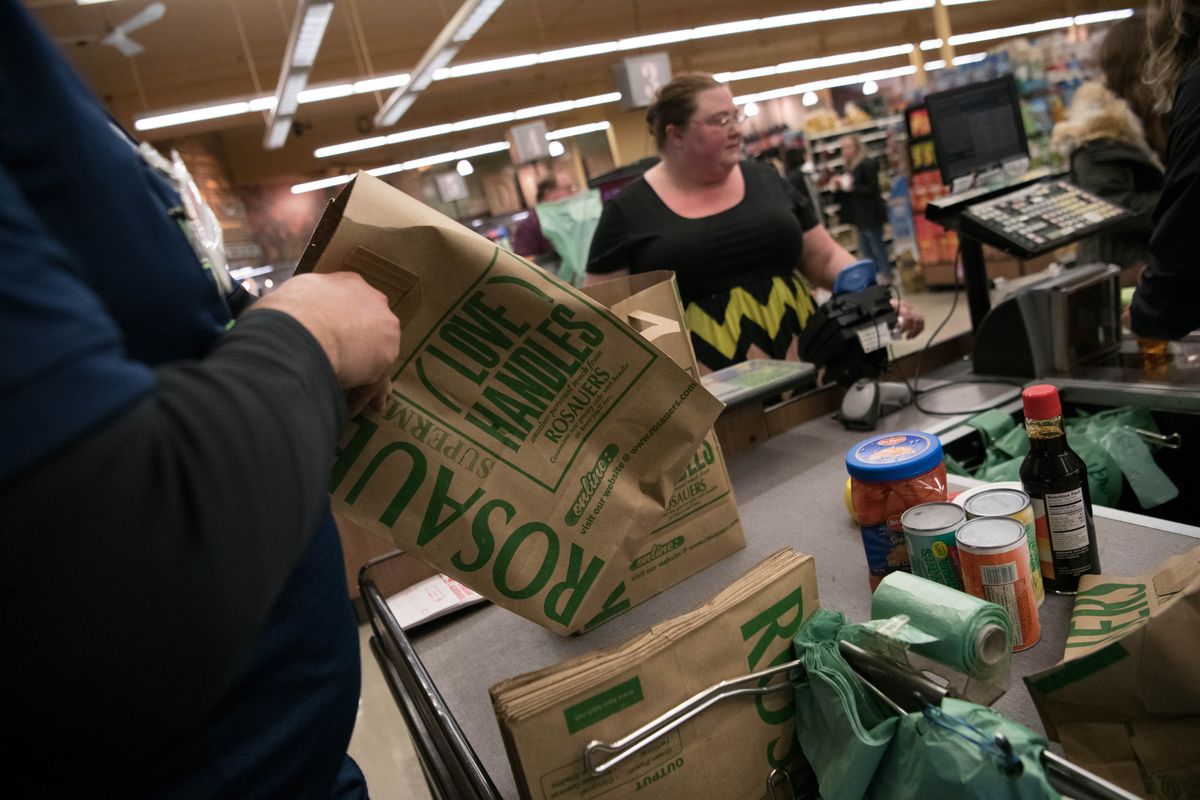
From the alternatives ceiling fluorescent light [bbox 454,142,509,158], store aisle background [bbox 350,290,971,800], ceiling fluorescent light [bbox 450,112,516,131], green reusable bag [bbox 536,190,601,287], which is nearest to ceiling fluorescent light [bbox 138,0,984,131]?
ceiling fluorescent light [bbox 450,112,516,131]

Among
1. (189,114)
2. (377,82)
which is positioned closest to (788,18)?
(377,82)

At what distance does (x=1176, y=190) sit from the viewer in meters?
1.40

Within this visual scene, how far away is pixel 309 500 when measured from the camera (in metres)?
0.49

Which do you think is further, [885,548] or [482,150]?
[482,150]

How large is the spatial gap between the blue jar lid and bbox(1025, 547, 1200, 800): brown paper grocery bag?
1.02 ft

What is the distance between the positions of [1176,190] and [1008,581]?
0.97 m

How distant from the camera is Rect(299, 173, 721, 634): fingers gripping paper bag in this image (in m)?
0.88

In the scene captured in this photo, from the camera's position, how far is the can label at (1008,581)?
0.86 meters

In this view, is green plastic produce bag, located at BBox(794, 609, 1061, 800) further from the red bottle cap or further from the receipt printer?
the receipt printer

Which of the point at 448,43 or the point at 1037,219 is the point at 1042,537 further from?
the point at 448,43

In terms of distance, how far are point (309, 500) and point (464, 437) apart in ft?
1.36

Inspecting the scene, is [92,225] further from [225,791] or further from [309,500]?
[225,791]

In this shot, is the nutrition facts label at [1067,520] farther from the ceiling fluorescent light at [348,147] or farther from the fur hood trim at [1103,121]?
the ceiling fluorescent light at [348,147]

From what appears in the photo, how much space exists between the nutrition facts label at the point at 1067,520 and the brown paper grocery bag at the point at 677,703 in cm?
35
